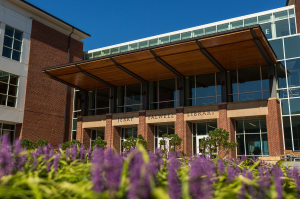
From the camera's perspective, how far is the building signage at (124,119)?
2982 cm

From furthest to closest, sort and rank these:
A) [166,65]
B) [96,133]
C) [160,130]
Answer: [96,133], [160,130], [166,65]

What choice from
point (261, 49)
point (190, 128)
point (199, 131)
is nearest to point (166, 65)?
point (190, 128)

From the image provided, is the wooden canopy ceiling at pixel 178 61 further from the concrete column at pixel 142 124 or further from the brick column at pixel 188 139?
the brick column at pixel 188 139

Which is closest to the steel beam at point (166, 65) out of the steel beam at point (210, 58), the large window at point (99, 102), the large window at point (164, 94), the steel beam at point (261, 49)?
the large window at point (164, 94)

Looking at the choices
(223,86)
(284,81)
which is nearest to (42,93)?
(223,86)

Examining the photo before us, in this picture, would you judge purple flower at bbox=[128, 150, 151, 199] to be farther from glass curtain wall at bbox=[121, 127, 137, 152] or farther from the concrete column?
glass curtain wall at bbox=[121, 127, 137, 152]

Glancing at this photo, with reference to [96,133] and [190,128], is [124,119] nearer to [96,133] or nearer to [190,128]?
[96,133]

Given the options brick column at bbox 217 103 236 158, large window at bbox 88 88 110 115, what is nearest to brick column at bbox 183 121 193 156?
brick column at bbox 217 103 236 158

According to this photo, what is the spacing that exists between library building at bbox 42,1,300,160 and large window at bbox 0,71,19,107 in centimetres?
381

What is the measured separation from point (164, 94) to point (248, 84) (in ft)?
26.7

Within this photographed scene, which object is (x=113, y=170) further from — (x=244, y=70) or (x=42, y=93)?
(x=42, y=93)

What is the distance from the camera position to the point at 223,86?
85.5 feet

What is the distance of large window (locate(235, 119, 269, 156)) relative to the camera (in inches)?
951

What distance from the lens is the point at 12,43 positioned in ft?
97.3
